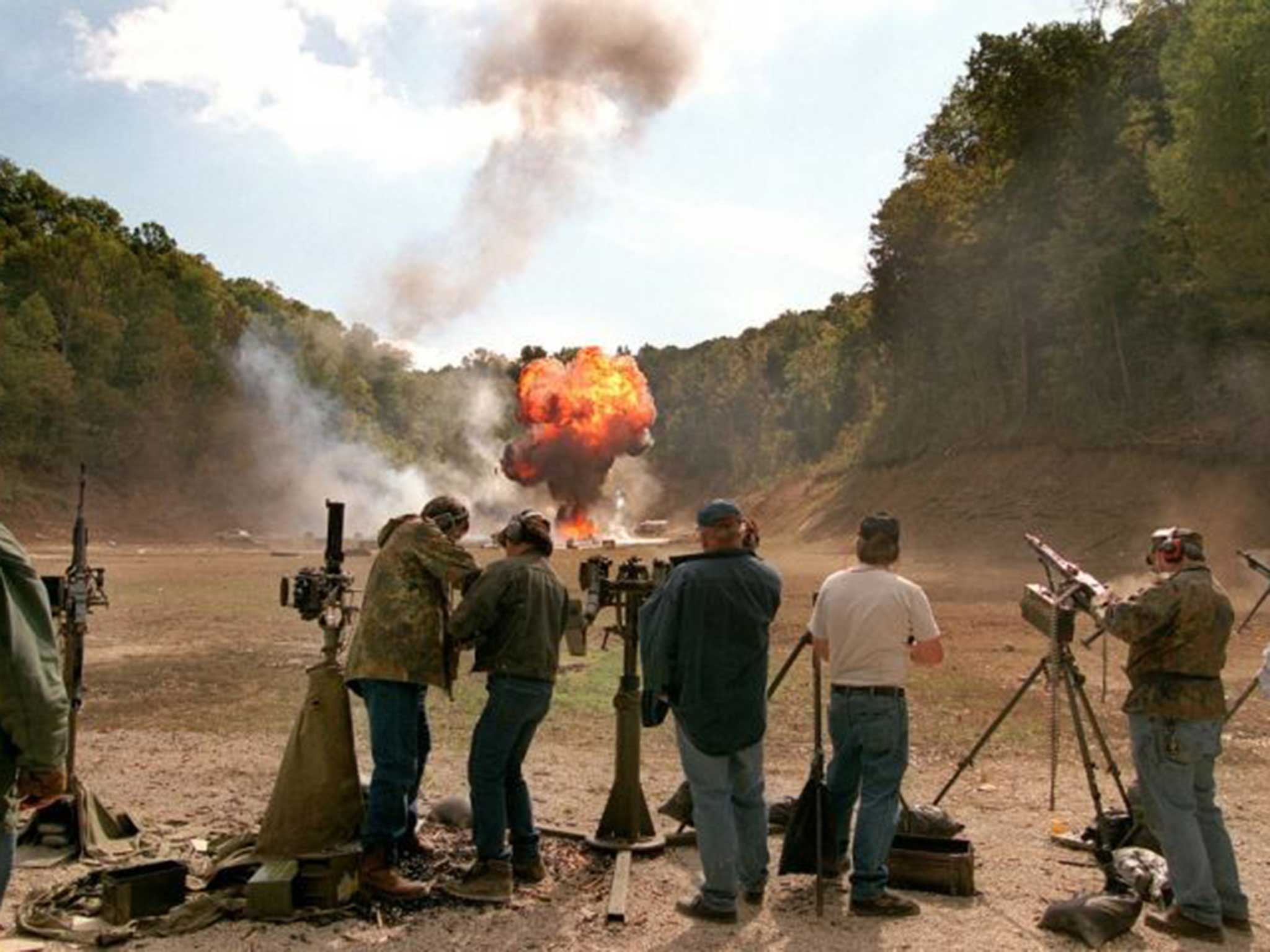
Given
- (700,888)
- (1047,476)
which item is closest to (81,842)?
(700,888)

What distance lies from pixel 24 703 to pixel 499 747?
2.81 meters

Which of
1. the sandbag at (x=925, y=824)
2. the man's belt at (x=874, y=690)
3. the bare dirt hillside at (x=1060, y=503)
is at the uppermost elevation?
the bare dirt hillside at (x=1060, y=503)

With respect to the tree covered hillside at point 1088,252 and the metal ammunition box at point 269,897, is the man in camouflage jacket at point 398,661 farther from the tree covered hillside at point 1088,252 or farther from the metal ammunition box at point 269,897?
the tree covered hillside at point 1088,252

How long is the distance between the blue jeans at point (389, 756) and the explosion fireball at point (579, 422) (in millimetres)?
51080

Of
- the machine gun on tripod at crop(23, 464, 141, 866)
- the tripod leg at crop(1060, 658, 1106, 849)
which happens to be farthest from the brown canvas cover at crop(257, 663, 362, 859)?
the tripod leg at crop(1060, 658, 1106, 849)

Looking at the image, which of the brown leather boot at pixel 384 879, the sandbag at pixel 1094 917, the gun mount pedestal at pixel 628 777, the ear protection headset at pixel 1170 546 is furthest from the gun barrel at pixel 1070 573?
the brown leather boot at pixel 384 879

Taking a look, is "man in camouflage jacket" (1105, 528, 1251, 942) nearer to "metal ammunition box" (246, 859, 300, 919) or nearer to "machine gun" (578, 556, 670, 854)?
"machine gun" (578, 556, 670, 854)

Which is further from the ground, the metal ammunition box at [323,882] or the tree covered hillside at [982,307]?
the tree covered hillside at [982,307]

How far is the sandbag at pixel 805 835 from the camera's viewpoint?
20.5 feet

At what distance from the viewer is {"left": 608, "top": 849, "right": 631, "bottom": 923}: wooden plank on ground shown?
5.70 meters

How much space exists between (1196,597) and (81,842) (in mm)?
6519

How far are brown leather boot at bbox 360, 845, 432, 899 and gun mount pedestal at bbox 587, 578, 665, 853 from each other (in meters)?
1.45

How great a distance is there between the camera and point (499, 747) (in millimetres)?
5988

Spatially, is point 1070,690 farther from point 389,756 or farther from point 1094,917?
point 389,756
